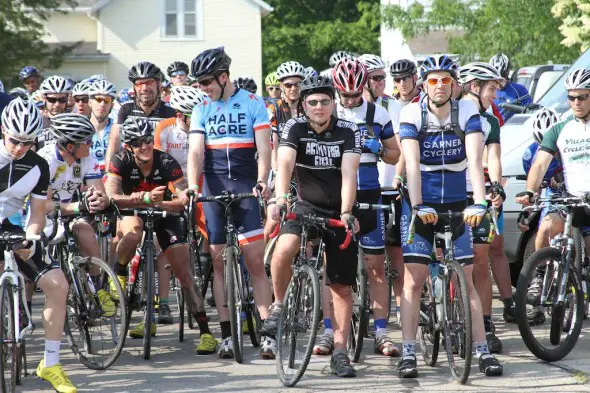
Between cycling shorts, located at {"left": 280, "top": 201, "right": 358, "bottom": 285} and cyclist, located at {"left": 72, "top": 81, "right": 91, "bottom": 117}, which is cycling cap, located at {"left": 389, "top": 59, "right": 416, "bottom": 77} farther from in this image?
cyclist, located at {"left": 72, "top": 81, "right": 91, "bottom": 117}

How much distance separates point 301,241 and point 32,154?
1945mm

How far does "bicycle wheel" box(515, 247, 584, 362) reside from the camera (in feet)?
29.3

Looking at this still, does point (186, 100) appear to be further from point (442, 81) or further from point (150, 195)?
point (442, 81)

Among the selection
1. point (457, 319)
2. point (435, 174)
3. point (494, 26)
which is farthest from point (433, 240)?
point (494, 26)

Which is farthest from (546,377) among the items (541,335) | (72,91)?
(72,91)

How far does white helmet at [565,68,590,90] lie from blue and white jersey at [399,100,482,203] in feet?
3.89

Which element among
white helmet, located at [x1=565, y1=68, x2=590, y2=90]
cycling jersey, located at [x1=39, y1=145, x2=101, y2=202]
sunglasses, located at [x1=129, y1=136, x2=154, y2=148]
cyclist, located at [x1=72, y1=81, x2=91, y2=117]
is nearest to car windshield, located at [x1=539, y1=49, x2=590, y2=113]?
white helmet, located at [x1=565, y1=68, x2=590, y2=90]

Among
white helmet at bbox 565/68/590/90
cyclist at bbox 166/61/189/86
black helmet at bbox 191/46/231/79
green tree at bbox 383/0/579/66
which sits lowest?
white helmet at bbox 565/68/590/90

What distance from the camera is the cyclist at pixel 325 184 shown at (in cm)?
854

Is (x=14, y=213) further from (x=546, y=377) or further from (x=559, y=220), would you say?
(x=559, y=220)

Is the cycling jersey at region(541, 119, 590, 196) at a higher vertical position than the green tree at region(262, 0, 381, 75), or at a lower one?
lower

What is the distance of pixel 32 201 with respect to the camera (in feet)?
26.9

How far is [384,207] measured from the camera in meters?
8.84

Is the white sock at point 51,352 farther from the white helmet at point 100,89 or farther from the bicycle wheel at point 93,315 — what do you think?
the white helmet at point 100,89
